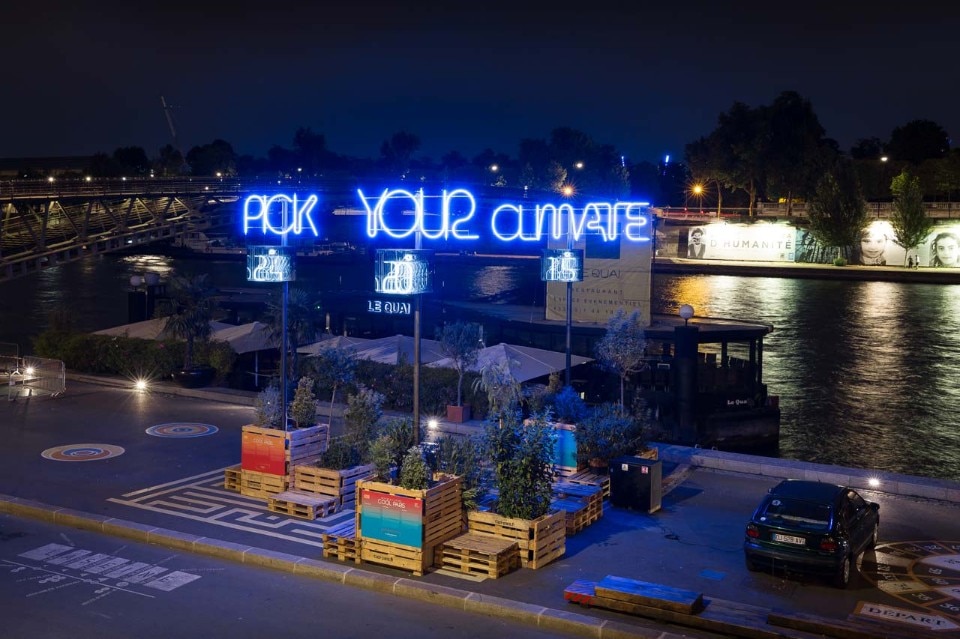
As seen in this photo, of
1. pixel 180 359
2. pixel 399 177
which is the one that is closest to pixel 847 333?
pixel 399 177

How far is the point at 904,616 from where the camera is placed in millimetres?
11984

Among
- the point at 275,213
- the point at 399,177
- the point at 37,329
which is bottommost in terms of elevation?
the point at 37,329

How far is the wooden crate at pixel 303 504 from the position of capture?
16.0m

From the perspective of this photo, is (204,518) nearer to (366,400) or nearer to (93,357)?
(366,400)

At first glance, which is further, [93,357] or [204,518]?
[93,357]

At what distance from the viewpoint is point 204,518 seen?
52.5 feet

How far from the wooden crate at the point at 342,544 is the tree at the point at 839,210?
9962 cm

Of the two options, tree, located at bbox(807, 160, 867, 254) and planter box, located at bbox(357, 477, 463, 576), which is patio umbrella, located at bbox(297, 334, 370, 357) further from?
tree, located at bbox(807, 160, 867, 254)

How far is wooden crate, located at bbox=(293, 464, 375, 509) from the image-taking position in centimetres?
1648

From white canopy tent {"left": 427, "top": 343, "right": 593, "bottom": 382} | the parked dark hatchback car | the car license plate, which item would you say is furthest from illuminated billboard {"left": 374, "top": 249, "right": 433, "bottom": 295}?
white canopy tent {"left": 427, "top": 343, "right": 593, "bottom": 382}

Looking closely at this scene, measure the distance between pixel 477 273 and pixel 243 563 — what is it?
11958cm

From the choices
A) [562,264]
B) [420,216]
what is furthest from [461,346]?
[420,216]

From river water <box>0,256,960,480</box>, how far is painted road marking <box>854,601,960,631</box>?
A: 68.6 feet

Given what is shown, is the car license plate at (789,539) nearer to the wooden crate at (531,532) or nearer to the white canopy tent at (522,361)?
the wooden crate at (531,532)
